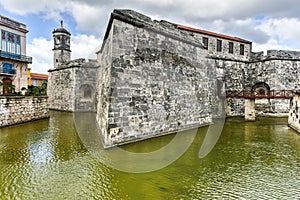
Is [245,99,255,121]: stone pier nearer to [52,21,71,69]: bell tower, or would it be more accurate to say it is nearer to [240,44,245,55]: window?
[240,44,245,55]: window

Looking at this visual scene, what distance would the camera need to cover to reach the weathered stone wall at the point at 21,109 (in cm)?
1020

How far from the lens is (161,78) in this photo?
9391 mm

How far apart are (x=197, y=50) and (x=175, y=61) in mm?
2533

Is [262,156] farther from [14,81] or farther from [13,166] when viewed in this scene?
[14,81]

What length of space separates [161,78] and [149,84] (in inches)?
35.0

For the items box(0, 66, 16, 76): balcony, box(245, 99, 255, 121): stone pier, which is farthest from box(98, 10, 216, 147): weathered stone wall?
box(0, 66, 16, 76): balcony

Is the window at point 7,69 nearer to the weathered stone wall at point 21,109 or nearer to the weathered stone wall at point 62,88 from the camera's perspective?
the weathered stone wall at point 62,88

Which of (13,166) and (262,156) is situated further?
(262,156)

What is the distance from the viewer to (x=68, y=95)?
712 inches

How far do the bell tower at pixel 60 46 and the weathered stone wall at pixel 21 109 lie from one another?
9.91 m

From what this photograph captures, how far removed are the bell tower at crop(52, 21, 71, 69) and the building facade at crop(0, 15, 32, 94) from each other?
4083 millimetres

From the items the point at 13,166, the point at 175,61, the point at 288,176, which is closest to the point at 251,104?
the point at 175,61

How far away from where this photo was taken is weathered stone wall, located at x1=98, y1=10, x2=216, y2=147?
7543mm

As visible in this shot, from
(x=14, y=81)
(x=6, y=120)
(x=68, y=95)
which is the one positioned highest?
(x=14, y=81)
